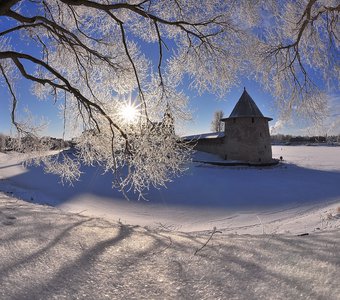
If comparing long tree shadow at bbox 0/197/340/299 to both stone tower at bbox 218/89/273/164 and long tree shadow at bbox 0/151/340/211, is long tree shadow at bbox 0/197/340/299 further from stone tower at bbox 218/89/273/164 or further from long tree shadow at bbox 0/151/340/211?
stone tower at bbox 218/89/273/164

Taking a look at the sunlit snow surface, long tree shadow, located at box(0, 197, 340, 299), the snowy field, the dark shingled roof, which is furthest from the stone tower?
long tree shadow, located at box(0, 197, 340, 299)

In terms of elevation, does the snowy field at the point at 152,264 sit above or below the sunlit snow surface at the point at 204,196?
above

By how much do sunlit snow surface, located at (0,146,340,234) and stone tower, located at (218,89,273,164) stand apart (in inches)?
112

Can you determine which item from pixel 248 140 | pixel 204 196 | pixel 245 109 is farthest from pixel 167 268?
pixel 245 109

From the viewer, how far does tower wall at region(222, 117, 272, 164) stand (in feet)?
103

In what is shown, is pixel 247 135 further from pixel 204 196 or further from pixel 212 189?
pixel 204 196

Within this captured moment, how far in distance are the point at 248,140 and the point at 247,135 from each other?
47 cm

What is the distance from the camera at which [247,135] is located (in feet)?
104

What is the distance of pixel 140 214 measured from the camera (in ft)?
53.2

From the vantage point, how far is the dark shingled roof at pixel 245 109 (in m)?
32.1

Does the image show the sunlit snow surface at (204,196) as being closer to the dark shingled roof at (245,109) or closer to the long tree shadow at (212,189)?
the long tree shadow at (212,189)

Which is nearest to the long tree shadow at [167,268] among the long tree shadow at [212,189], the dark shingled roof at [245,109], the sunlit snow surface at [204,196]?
the sunlit snow surface at [204,196]

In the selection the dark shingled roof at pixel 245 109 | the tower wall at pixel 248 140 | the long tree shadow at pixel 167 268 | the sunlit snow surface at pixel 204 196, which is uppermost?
the dark shingled roof at pixel 245 109

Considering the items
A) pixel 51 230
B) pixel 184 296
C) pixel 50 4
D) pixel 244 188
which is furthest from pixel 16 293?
pixel 244 188
